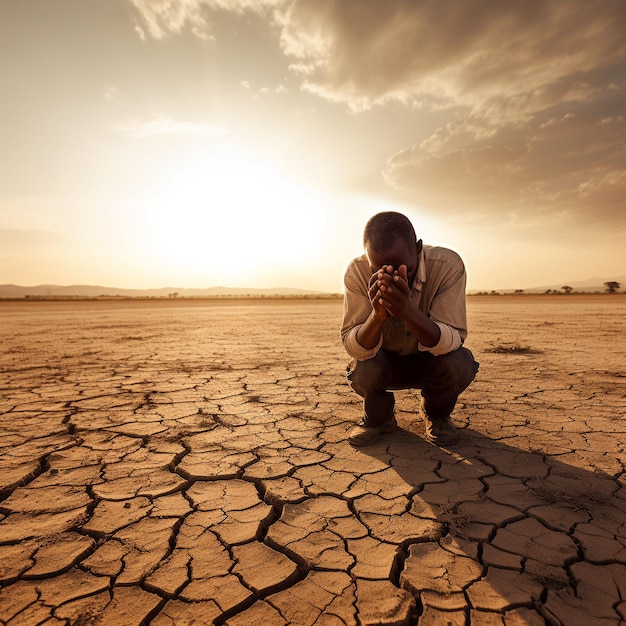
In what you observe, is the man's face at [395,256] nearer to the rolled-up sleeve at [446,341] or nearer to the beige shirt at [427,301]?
the beige shirt at [427,301]

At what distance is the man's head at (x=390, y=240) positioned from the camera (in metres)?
1.75

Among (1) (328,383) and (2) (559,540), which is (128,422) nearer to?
(1) (328,383)

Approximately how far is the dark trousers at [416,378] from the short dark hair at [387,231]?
66 centimetres

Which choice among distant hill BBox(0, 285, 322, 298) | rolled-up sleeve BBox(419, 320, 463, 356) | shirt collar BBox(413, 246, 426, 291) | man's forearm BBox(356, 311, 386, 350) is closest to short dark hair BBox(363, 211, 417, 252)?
shirt collar BBox(413, 246, 426, 291)

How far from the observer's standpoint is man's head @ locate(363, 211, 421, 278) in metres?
1.75

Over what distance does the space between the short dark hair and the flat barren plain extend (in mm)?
1042

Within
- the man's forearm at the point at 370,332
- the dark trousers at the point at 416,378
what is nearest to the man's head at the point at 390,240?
the man's forearm at the point at 370,332

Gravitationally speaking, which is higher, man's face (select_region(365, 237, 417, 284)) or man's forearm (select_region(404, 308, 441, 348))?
man's face (select_region(365, 237, 417, 284))

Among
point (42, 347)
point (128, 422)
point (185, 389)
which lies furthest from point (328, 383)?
point (42, 347)

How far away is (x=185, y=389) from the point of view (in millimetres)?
3465

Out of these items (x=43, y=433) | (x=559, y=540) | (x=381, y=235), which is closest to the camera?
(x=559, y=540)

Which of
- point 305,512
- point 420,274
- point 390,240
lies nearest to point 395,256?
point 390,240

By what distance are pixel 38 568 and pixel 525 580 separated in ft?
4.76

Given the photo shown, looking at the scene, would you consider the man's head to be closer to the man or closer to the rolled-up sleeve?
the man
